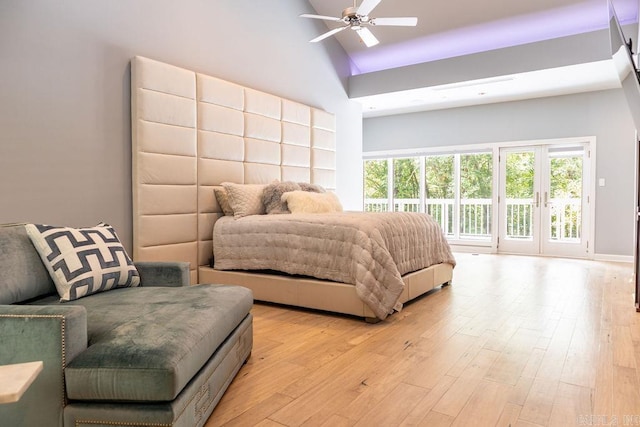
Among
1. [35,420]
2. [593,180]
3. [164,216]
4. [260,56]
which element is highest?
[260,56]

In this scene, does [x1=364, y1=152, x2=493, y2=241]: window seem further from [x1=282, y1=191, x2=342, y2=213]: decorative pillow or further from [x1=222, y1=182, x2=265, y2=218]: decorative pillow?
[x1=222, y1=182, x2=265, y2=218]: decorative pillow

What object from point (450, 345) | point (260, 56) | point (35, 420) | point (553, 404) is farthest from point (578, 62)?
point (35, 420)

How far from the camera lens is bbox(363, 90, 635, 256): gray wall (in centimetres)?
607

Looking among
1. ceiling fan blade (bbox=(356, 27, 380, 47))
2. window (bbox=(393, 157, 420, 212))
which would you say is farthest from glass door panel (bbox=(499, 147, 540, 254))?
ceiling fan blade (bbox=(356, 27, 380, 47))

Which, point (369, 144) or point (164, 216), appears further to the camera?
point (369, 144)

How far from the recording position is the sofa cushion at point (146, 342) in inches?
51.7

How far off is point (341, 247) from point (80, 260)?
170 cm

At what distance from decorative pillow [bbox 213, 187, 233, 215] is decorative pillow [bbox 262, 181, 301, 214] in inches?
13.7

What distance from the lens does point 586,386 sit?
1.94 meters

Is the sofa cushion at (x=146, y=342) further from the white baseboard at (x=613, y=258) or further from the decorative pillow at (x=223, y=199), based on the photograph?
the white baseboard at (x=613, y=258)

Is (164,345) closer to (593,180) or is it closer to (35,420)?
(35,420)

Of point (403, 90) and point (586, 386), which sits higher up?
point (403, 90)

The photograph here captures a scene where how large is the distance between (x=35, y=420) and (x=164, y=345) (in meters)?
0.46

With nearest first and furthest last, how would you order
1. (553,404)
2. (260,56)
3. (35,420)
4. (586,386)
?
(35,420)
(553,404)
(586,386)
(260,56)
